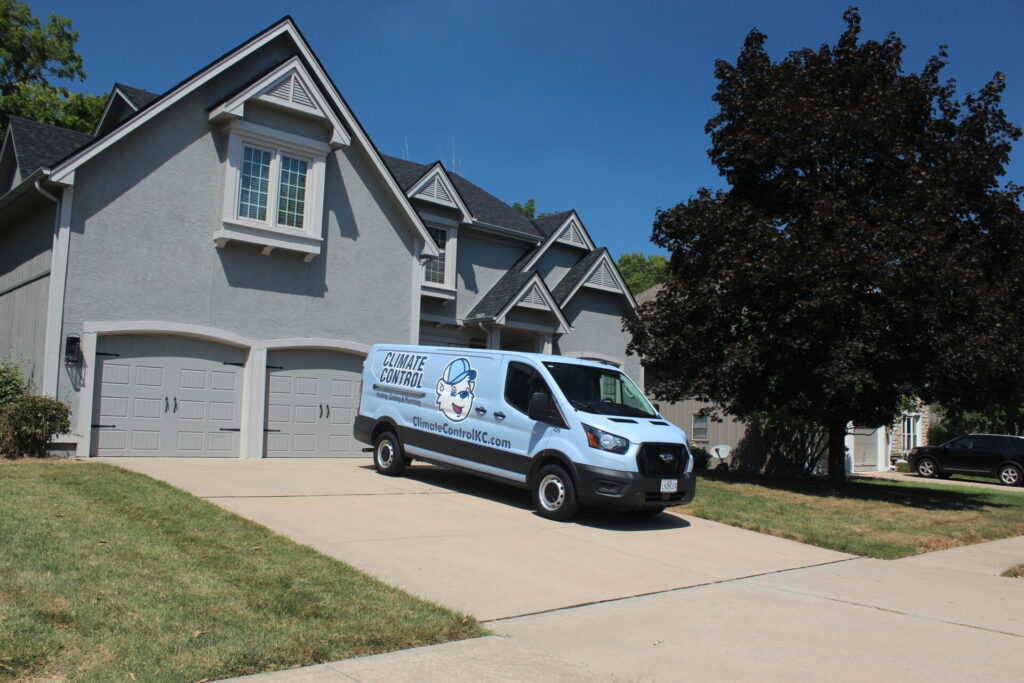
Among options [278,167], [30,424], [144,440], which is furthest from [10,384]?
[278,167]

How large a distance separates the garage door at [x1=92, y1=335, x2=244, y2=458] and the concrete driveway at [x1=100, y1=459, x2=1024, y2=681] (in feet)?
8.91

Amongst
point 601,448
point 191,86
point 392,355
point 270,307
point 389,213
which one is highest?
point 191,86

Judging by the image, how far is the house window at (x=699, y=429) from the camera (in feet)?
89.9

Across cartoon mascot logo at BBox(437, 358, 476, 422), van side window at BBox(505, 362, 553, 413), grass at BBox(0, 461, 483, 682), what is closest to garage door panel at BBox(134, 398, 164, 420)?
cartoon mascot logo at BBox(437, 358, 476, 422)

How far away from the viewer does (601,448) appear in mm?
9961

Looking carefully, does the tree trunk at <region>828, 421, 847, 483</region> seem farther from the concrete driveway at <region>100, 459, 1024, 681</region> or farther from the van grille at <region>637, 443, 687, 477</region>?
the van grille at <region>637, 443, 687, 477</region>

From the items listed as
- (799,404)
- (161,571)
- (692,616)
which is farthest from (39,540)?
(799,404)

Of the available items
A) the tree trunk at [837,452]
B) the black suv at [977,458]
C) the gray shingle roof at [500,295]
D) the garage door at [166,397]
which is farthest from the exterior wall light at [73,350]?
the black suv at [977,458]

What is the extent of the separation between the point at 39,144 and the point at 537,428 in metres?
11.9

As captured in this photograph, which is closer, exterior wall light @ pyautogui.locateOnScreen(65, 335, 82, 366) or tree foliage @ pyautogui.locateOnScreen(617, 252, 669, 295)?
exterior wall light @ pyautogui.locateOnScreen(65, 335, 82, 366)

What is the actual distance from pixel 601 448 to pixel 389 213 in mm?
9659

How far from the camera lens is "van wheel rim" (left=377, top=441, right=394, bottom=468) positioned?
13.0 m

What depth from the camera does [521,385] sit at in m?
11.1

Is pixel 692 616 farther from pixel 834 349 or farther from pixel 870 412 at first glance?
pixel 870 412
